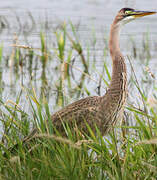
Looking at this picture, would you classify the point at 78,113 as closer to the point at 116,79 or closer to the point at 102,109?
the point at 102,109

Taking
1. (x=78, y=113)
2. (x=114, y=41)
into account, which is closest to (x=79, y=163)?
(x=78, y=113)

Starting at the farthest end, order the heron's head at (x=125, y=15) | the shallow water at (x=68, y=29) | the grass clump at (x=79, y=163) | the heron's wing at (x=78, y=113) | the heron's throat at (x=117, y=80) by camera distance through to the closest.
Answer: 1. the shallow water at (x=68, y=29)
2. the heron's head at (x=125, y=15)
3. the heron's throat at (x=117, y=80)
4. the heron's wing at (x=78, y=113)
5. the grass clump at (x=79, y=163)

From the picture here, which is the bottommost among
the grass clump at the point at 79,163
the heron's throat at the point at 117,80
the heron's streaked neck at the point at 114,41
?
the grass clump at the point at 79,163

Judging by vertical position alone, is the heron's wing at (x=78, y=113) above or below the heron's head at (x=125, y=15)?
below

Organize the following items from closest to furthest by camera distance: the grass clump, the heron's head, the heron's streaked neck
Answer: the grass clump < the heron's streaked neck < the heron's head

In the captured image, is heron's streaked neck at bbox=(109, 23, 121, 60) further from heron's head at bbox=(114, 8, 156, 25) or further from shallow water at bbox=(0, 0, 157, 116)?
shallow water at bbox=(0, 0, 157, 116)

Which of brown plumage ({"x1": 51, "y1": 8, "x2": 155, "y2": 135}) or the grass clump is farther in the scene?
brown plumage ({"x1": 51, "y1": 8, "x2": 155, "y2": 135})

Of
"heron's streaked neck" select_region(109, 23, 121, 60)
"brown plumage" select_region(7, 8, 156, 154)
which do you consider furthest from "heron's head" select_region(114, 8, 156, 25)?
"brown plumage" select_region(7, 8, 156, 154)

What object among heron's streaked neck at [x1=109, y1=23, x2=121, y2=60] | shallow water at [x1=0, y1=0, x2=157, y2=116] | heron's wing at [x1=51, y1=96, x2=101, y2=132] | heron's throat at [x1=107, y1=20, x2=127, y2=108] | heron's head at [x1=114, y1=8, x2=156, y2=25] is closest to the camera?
heron's wing at [x1=51, y1=96, x2=101, y2=132]

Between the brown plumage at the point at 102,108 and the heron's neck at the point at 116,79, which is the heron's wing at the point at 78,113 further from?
the heron's neck at the point at 116,79

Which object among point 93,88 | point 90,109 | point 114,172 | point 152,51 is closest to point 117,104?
point 90,109

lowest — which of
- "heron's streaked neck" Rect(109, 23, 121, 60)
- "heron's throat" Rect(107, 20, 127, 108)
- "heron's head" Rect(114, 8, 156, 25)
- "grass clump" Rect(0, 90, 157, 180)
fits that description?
"grass clump" Rect(0, 90, 157, 180)

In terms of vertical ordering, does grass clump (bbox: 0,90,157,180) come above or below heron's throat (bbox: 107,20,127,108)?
below

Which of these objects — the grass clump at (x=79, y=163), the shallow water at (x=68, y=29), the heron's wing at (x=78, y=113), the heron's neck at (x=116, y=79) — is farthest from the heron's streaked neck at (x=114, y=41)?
the shallow water at (x=68, y=29)
